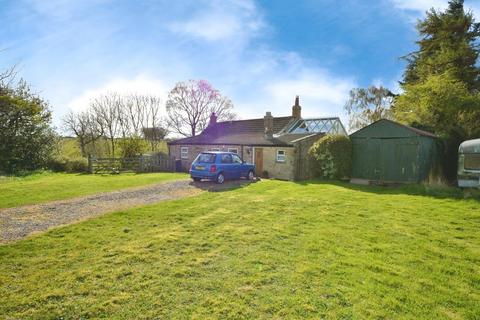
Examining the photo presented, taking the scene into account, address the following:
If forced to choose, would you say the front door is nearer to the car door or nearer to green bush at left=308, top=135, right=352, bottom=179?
the car door

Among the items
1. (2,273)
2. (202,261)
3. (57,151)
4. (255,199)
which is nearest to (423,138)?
A: (255,199)

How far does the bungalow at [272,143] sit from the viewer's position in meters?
17.9

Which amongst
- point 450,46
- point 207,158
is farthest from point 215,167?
point 450,46

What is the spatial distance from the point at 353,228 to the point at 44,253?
683cm

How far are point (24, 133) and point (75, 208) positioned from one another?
57.0 feet

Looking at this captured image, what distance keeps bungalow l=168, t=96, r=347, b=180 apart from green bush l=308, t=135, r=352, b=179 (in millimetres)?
1631

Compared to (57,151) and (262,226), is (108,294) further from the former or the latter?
(57,151)

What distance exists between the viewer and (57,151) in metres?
23.1

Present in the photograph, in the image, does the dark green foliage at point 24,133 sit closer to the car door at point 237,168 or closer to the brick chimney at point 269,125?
the car door at point 237,168

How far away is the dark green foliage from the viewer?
19594mm

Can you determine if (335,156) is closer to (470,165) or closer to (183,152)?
A: (470,165)

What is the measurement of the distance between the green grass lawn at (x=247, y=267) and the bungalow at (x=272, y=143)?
32.9 ft

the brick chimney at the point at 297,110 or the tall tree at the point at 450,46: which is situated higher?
the tall tree at the point at 450,46

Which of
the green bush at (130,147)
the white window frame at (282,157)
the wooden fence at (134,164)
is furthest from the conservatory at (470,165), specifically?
the green bush at (130,147)
